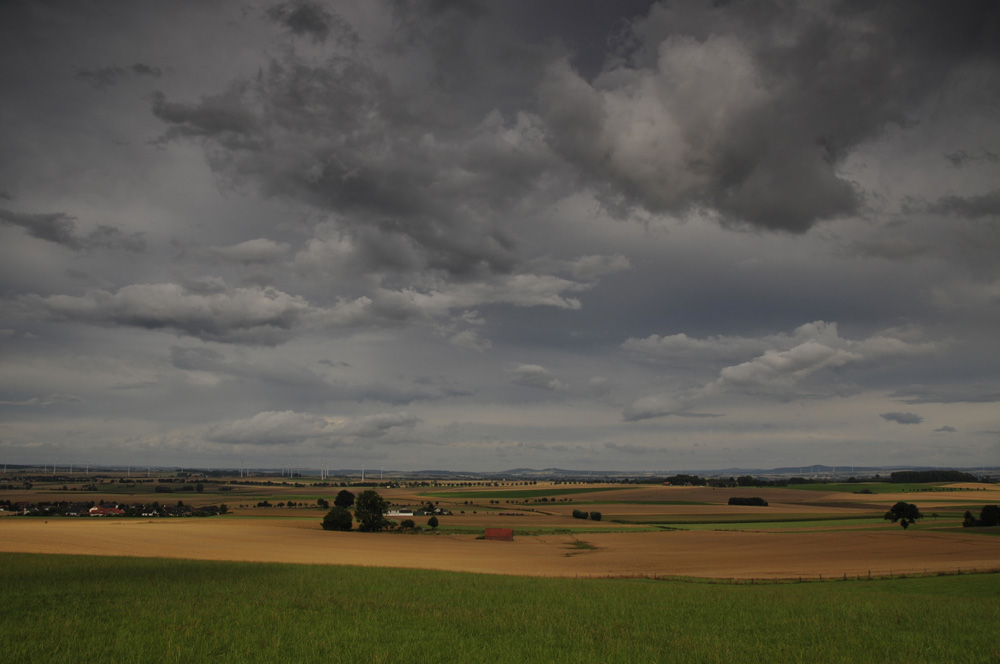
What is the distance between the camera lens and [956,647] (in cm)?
1875

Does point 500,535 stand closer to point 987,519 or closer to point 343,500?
point 987,519

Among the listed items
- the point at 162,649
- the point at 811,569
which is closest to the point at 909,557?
the point at 811,569

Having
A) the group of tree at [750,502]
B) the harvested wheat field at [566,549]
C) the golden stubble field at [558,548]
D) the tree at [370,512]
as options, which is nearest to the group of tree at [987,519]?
the golden stubble field at [558,548]

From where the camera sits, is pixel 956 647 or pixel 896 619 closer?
pixel 956 647

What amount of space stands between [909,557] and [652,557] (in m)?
21.7

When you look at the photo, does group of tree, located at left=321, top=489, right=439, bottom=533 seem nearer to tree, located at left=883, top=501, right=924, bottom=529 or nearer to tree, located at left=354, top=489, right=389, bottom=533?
tree, located at left=354, top=489, right=389, bottom=533

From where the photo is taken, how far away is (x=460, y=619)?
22.4 metres

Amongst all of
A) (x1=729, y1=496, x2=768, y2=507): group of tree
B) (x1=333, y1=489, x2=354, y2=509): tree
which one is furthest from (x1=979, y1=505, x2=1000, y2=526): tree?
(x1=333, y1=489, x2=354, y2=509): tree

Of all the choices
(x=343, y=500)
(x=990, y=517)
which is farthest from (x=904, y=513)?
(x=343, y=500)

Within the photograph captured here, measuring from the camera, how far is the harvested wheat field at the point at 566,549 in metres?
46.4

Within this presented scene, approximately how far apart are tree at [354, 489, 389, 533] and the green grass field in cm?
5514

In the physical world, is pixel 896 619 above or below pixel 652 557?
above

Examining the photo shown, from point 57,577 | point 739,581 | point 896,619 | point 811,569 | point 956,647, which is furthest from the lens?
point 811,569

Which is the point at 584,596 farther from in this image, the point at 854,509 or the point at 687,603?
the point at 854,509
